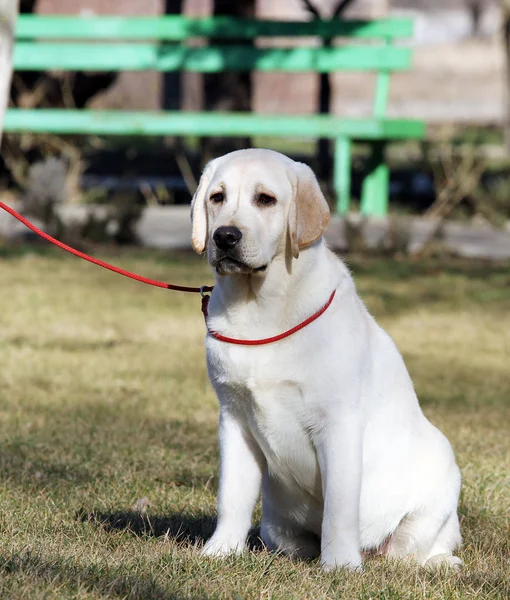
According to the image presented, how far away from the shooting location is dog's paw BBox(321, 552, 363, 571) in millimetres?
3057

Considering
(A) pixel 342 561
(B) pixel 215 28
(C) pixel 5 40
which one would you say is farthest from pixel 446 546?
(B) pixel 215 28

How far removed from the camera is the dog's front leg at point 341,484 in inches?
119

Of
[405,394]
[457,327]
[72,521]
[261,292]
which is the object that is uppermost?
[261,292]

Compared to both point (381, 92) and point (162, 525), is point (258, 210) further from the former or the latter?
point (381, 92)

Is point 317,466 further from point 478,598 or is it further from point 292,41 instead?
point 292,41

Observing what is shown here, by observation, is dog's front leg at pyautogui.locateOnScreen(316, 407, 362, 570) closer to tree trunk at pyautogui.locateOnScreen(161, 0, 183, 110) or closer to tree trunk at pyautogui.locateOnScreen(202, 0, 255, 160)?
tree trunk at pyautogui.locateOnScreen(202, 0, 255, 160)

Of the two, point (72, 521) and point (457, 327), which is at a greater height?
point (72, 521)

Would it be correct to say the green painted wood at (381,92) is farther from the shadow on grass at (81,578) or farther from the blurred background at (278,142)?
the shadow on grass at (81,578)

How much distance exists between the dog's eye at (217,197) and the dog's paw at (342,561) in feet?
3.54

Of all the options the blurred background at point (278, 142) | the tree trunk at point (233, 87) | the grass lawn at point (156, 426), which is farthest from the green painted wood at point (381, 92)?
the grass lawn at point (156, 426)

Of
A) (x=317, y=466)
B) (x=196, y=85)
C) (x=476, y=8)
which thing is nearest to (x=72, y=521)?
(x=317, y=466)

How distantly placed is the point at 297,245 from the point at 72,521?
1.24 metres

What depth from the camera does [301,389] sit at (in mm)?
3023

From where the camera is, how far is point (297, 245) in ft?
10.1
